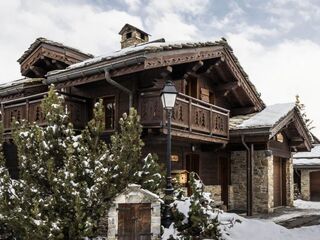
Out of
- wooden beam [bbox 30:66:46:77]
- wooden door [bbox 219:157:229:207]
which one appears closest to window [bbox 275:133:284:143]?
wooden door [bbox 219:157:229:207]

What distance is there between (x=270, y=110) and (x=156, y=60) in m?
8.24

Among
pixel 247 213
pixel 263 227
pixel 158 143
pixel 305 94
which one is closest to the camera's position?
pixel 263 227

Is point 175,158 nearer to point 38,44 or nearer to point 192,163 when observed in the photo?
point 192,163

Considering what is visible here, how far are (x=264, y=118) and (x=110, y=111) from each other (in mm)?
6497

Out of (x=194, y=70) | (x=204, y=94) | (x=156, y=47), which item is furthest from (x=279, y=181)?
(x=156, y=47)

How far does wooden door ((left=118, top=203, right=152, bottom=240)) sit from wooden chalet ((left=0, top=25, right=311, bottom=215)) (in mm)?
2994

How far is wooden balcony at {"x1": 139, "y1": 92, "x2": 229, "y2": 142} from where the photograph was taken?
1207cm

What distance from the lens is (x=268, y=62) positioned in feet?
71.9

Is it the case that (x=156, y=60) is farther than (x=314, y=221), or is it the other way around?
(x=314, y=221)

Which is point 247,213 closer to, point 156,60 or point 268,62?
point 156,60

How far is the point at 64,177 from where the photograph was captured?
8.77 meters

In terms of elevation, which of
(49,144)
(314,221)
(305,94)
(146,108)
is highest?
(305,94)

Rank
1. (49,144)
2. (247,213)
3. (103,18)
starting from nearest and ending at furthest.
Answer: (49,144)
(247,213)
(103,18)

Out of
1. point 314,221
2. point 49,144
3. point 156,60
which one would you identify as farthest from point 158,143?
point 314,221
